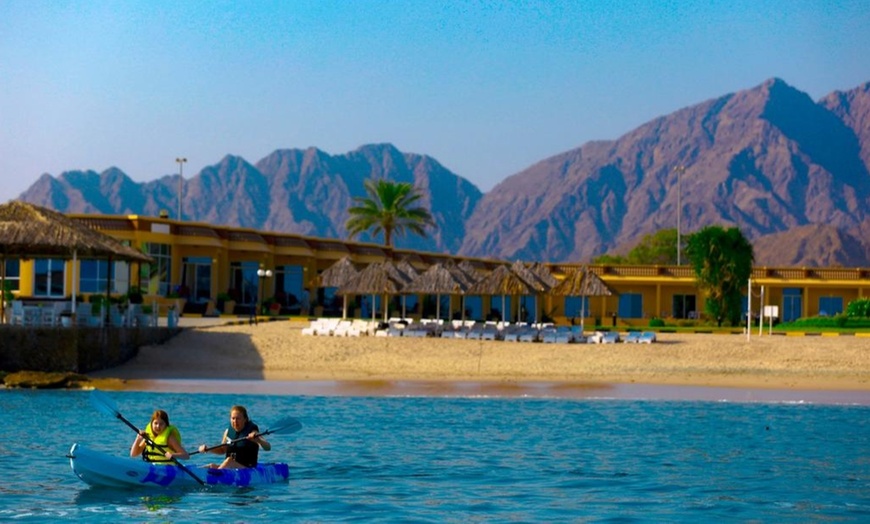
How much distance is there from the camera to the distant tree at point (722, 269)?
60.4m

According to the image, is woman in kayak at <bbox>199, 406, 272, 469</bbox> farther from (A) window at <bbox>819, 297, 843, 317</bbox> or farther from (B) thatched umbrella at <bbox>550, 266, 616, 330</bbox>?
(A) window at <bbox>819, 297, 843, 317</bbox>

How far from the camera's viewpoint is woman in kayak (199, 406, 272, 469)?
18.4m

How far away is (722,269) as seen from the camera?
199 feet

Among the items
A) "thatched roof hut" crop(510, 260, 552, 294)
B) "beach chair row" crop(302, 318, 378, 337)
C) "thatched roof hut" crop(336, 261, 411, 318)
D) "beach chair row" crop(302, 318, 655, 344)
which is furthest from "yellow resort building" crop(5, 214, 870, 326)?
"beach chair row" crop(302, 318, 378, 337)

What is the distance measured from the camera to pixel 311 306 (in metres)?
62.9

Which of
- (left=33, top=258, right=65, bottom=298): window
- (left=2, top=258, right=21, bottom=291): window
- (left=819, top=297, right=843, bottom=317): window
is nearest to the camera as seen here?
(left=33, top=258, right=65, bottom=298): window

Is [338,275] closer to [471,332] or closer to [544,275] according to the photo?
[471,332]

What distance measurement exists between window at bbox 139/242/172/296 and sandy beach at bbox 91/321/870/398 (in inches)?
525

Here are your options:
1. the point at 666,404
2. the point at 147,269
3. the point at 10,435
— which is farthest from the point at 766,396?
the point at 147,269

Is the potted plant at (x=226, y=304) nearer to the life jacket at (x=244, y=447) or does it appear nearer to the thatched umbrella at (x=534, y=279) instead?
the thatched umbrella at (x=534, y=279)

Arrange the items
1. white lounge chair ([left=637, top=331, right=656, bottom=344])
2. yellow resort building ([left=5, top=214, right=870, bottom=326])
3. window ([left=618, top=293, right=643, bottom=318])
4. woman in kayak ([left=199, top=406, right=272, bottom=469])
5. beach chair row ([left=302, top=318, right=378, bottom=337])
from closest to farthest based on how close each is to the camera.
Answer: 1. woman in kayak ([left=199, top=406, right=272, bottom=469])
2. white lounge chair ([left=637, top=331, right=656, bottom=344])
3. beach chair row ([left=302, top=318, right=378, bottom=337])
4. yellow resort building ([left=5, top=214, right=870, bottom=326])
5. window ([left=618, top=293, right=643, bottom=318])

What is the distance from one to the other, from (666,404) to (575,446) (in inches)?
316

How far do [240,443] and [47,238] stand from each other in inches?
824

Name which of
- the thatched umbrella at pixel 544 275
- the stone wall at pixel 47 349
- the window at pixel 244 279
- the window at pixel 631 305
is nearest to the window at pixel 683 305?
the window at pixel 631 305
